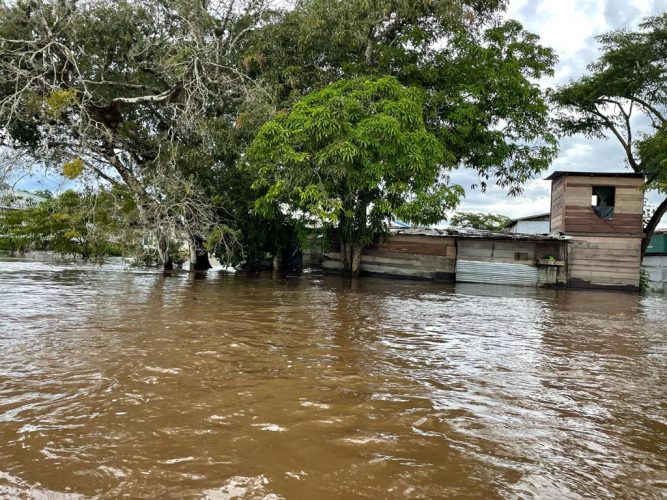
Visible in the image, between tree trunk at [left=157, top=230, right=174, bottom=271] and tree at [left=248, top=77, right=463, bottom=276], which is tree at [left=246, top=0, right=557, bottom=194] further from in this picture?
tree trunk at [left=157, top=230, right=174, bottom=271]

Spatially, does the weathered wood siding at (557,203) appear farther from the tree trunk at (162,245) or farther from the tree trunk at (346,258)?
the tree trunk at (162,245)

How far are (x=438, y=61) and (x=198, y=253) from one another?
1084cm

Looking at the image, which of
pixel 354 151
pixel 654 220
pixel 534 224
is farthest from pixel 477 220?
pixel 354 151

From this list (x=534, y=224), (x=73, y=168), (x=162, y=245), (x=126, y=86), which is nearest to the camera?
(x=73, y=168)

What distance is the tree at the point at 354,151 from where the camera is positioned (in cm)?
1127

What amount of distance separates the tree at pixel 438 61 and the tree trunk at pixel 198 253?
19.4 feet

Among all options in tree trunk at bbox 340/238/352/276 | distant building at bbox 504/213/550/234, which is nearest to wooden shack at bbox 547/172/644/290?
tree trunk at bbox 340/238/352/276

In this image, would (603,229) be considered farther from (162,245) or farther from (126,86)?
(126,86)

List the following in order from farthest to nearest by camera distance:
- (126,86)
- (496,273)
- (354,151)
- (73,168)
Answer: (496,273), (126,86), (73,168), (354,151)

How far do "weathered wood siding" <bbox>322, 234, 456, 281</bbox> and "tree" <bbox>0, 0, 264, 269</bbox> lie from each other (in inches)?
281

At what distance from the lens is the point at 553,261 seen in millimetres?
17109

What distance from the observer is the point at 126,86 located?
1434 cm

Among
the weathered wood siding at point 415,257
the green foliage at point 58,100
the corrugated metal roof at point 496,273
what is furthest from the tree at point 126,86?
the corrugated metal roof at point 496,273

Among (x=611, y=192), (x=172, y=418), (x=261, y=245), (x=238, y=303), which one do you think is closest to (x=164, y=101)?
(x=261, y=245)
